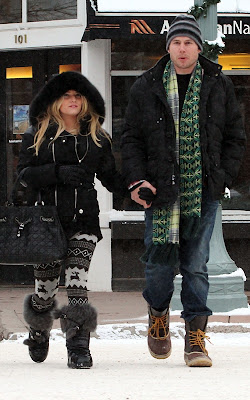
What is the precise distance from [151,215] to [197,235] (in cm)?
31

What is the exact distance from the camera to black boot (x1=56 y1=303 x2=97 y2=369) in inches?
226

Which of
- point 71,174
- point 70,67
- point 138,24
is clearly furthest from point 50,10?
point 71,174

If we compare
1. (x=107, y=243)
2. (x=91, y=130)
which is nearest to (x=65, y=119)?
(x=91, y=130)

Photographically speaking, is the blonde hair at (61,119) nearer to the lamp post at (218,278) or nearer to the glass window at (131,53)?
the lamp post at (218,278)

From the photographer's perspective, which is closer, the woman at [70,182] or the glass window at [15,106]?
the woman at [70,182]

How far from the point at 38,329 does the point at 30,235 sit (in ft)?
1.94

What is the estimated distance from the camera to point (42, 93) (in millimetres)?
6043

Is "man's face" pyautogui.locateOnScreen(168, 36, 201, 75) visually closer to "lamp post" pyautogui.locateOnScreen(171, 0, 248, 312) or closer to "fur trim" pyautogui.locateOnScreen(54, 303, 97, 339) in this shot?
"fur trim" pyautogui.locateOnScreen(54, 303, 97, 339)

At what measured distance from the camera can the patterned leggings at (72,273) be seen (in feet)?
19.0

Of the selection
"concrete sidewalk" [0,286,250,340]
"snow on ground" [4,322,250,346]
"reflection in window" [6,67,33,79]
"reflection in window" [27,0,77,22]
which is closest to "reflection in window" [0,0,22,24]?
"reflection in window" [27,0,77,22]

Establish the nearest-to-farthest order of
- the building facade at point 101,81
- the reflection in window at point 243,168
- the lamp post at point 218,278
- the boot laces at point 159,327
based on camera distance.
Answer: the boot laces at point 159,327
the lamp post at point 218,278
the building facade at point 101,81
the reflection in window at point 243,168

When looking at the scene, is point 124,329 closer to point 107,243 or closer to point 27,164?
point 27,164

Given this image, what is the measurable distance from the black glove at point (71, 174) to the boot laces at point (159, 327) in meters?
0.92

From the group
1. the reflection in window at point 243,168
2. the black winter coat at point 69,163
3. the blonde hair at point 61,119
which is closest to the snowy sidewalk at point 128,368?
the black winter coat at point 69,163
